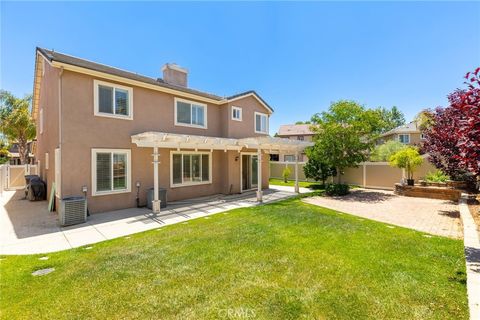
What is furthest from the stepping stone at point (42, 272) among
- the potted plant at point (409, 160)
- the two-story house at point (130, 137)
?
the potted plant at point (409, 160)

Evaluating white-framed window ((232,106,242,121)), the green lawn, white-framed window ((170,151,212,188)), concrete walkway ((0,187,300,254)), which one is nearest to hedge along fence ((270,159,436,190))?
white-framed window ((232,106,242,121))

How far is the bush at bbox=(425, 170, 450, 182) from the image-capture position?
48.2 feet

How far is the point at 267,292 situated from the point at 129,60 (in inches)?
673

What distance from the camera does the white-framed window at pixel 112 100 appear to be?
9.64 m

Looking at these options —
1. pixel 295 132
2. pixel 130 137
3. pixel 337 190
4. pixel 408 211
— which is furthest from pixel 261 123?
pixel 295 132

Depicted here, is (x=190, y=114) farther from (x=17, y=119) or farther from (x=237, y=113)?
(x=17, y=119)

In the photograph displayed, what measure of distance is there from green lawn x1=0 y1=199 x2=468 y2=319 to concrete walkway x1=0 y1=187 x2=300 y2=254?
89cm

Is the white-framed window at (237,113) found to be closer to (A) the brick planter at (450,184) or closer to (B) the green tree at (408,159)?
(B) the green tree at (408,159)

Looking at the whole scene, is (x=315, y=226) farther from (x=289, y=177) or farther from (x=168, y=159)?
(x=289, y=177)

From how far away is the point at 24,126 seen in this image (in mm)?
25625

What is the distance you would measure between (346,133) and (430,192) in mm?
6107

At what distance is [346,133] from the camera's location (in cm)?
1498

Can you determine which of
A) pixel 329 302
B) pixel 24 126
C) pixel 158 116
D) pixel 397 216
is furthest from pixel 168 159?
pixel 24 126

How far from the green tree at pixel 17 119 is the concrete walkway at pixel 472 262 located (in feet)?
116
